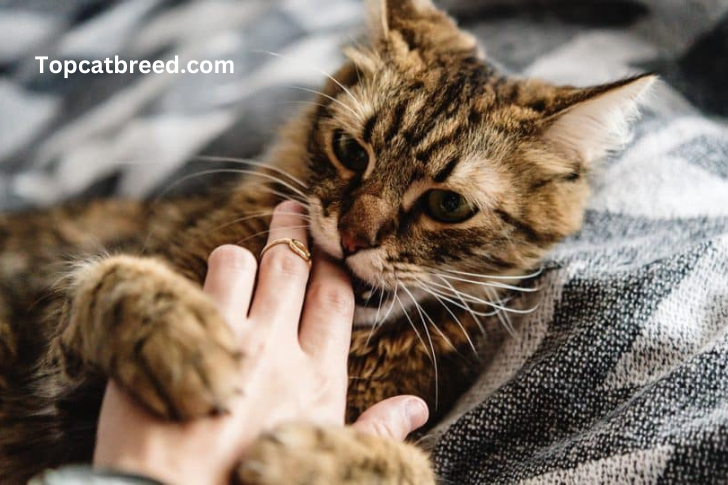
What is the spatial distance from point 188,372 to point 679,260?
0.81 metres

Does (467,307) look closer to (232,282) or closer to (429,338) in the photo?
(429,338)

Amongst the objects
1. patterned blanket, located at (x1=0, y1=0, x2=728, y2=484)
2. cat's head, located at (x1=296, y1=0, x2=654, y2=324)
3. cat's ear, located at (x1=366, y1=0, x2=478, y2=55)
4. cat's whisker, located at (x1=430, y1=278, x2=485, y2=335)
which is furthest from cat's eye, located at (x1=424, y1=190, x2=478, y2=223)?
cat's ear, located at (x1=366, y1=0, x2=478, y2=55)

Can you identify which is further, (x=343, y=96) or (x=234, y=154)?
(x=234, y=154)

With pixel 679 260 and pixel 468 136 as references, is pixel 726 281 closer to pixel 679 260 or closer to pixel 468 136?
pixel 679 260

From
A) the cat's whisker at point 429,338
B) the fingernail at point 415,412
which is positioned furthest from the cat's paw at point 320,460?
the cat's whisker at point 429,338

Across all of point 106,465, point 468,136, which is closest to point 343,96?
point 468,136

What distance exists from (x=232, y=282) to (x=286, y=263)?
0.11m

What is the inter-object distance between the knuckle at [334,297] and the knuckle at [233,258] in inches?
4.7

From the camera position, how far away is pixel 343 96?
3.75 ft

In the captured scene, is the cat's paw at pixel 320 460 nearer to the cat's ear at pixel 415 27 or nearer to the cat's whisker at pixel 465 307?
the cat's whisker at pixel 465 307

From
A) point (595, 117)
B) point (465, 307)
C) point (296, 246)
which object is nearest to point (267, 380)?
point (296, 246)

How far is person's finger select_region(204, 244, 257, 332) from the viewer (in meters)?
0.90

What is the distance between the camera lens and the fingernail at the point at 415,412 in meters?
0.95

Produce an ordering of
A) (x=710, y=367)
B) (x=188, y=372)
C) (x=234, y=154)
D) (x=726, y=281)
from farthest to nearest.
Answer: (x=234, y=154), (x=726, y=281), (x=710, y=367), (x=188, y=372)
